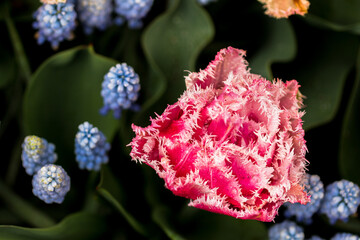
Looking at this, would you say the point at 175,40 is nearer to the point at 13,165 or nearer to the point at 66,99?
the point at 66,99

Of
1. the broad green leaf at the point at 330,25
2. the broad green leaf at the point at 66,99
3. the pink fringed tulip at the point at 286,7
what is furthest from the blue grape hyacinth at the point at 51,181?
the broad green leaf at the point at 330,25

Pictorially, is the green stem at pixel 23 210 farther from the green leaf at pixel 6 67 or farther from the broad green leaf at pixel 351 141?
the broad green leaf at pixel 351 141

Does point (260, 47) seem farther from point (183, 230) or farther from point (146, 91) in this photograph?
point (183, 230)

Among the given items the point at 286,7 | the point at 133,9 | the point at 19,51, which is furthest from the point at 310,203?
the point at 19,51

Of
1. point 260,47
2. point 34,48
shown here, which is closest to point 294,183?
point 260,47

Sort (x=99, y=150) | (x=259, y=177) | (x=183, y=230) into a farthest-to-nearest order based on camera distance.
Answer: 1. (x=183, y=230)
2. (x=99, y=150)
3. (x=259, y=177)
